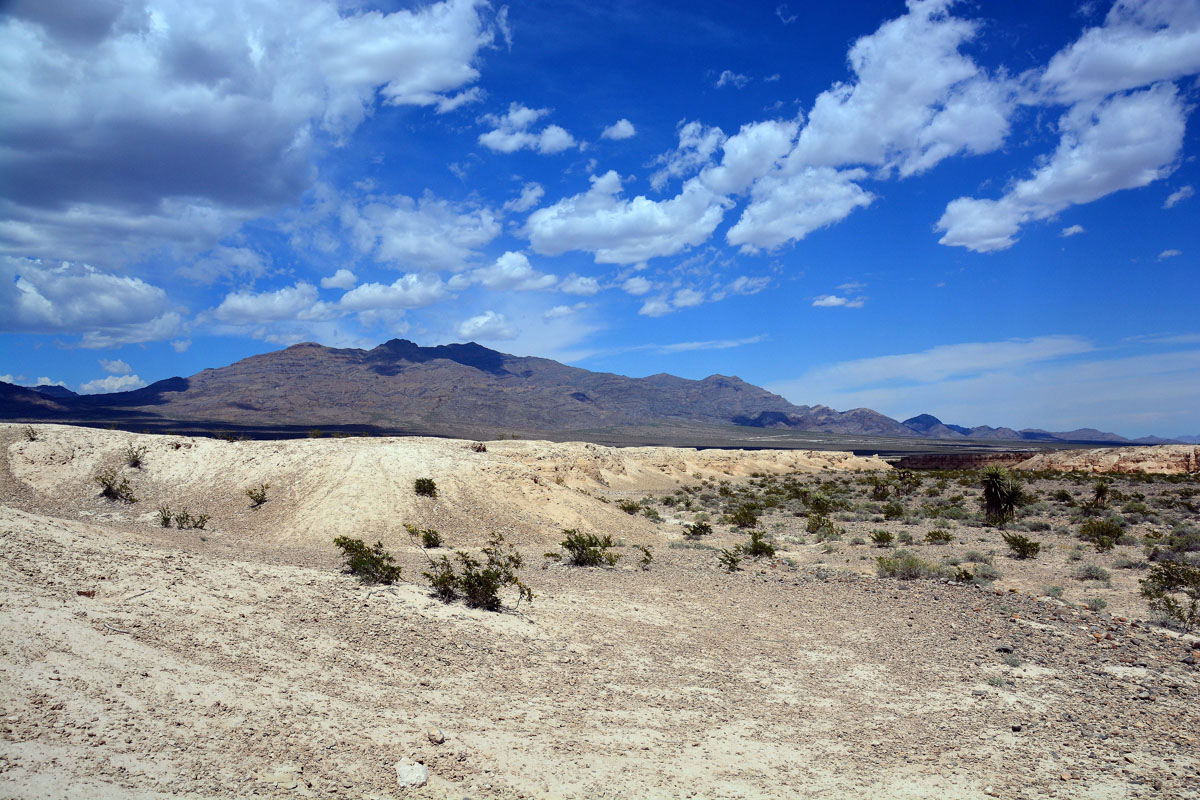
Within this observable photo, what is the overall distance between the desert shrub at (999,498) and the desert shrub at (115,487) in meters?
32.5

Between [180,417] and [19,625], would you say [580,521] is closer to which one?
[19,625]

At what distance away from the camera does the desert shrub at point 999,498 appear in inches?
1036

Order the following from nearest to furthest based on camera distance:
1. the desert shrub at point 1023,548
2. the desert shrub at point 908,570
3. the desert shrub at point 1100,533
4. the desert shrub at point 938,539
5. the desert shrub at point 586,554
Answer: the desert shrub at point 908,570 → the desert shrub at point 586,554 → the desert shrub at point 1023,548 → the desert shrub at point 1100,533 → the desert shrub at point 938,539

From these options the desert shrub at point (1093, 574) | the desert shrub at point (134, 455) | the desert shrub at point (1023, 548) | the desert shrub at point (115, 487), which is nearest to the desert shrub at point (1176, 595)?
the desert shrub at point (1093, 574)

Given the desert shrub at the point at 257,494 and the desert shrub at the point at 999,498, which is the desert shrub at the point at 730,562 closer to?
the desert shrub at the point at 999,498

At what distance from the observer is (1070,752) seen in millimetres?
6754

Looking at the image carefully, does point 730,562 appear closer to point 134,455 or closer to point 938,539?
point 938,539

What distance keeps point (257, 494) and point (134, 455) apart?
6.13m

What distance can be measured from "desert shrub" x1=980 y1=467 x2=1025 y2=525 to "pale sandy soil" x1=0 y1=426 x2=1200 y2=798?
15.0 metres

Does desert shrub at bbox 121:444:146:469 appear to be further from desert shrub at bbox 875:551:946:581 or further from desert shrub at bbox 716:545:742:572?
desert shrub at bbox 875:551:946:581

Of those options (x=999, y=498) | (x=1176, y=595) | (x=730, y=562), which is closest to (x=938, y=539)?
(x=999, y=498)

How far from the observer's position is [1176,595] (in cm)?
1366

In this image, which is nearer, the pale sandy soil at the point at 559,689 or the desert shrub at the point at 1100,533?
the pale sandy soil at the point at 559,689

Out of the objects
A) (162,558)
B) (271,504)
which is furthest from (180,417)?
(162,558)
